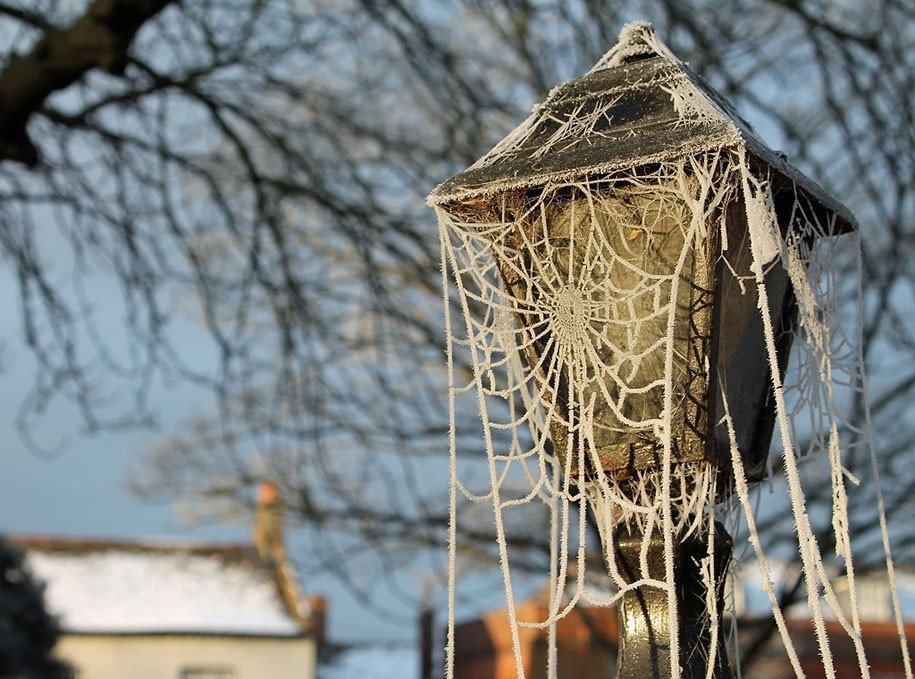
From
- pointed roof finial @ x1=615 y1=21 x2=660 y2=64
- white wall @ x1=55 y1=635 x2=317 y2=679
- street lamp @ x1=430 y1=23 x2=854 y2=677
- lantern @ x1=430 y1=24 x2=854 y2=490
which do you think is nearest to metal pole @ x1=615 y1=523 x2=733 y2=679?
street lamp @ x1=430 y1=23 x2=854 y2=677

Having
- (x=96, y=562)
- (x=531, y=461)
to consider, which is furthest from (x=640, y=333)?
(x=96, y=562)

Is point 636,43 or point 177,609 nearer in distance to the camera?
point 636,43

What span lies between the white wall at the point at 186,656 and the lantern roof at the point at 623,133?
19.6m

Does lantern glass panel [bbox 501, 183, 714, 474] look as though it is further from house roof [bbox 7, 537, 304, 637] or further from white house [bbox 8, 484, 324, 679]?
house roof [bbox 7, 537, 304, 637]

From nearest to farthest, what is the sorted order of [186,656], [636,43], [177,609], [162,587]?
[636,43] < [186,656] < [177,609] < [162,587]

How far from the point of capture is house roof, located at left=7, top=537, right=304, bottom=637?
21.2 m

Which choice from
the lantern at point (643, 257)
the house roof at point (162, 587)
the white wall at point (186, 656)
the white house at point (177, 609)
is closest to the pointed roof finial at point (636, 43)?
the lantern at point (643, 257)

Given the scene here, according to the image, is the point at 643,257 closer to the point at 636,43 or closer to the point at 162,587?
the point at 636,43

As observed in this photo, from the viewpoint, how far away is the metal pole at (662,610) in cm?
217

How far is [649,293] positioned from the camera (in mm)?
2148

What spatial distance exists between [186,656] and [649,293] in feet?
66.4

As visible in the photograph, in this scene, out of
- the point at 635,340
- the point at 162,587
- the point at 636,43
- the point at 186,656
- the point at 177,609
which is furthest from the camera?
the point at 162,587

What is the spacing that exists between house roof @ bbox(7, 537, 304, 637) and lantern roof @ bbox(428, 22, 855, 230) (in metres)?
19.7

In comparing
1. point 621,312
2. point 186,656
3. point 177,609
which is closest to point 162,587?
point 177,609
